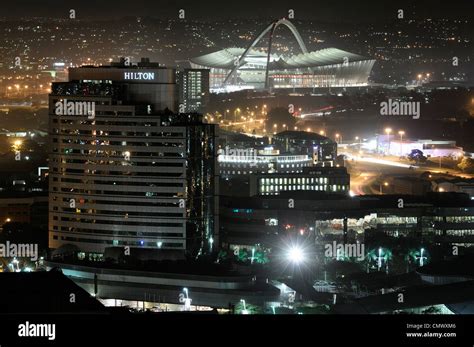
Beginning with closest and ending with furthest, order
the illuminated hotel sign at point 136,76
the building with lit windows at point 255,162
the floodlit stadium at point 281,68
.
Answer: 1. the illuminated hotel sign at point 136,76
2. the building with lit windows at point 255,162
3. the floodlit stadium at point 281,68

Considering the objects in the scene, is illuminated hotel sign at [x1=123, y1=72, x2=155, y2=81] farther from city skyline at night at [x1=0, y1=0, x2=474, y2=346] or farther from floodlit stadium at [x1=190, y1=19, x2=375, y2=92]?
floodlit stadium at [x1=190, y1=19, x2=375, y2=92]

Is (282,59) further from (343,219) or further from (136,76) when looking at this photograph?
(136,76)

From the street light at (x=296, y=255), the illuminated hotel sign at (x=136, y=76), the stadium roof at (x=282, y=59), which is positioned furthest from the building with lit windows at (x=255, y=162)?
the stadium roof at (x=282, y=59)

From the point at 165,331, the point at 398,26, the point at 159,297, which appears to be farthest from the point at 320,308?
the point at 398,26

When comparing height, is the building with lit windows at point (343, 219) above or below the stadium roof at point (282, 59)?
below

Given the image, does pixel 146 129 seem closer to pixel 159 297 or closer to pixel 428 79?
pixel 159 297

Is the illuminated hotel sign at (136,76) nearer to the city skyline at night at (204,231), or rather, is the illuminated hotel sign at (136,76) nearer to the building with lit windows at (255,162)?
the city skyline at night at (204,231)

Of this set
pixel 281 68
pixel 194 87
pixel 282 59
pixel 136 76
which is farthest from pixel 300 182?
pixel 282 59

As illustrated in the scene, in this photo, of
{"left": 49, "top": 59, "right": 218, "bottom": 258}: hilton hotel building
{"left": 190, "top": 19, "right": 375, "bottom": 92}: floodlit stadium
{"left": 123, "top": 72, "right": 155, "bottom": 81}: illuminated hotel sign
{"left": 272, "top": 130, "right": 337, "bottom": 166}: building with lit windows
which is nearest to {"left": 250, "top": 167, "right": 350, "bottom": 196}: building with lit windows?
{"left": 272, "top": 130, "right": 337, "bottom": 166}: building with lit windows
